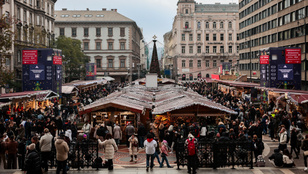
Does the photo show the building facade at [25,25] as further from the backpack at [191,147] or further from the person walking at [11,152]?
the backpack at [191,147]

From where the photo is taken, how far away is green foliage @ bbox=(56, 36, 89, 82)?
62.3 meters

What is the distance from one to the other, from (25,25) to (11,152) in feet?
126

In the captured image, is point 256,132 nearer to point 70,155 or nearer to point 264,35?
point 70,155

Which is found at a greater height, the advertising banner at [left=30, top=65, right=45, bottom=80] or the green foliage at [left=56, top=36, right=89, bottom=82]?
the green foliage at [left=56, top=36, right=89, bottom=82]

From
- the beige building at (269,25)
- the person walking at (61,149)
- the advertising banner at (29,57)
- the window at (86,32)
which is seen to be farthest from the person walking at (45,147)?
the window at (86,32)

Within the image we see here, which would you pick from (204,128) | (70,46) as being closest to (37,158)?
(204,128)

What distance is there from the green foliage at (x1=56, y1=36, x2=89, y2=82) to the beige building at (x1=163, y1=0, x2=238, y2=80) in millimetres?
35199

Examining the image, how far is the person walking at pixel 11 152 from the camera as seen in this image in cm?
1372

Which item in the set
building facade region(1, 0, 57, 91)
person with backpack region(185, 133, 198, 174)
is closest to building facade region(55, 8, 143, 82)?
building facade region(1, 0, 57, 91)

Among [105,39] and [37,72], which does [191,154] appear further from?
[105,39]

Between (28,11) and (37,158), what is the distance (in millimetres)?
43979

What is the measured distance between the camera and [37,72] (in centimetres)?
3416

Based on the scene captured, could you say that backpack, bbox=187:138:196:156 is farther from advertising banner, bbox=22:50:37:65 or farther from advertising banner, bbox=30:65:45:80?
advertising banner, bbox=22:50:37:65

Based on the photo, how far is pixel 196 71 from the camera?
97.1 meters
